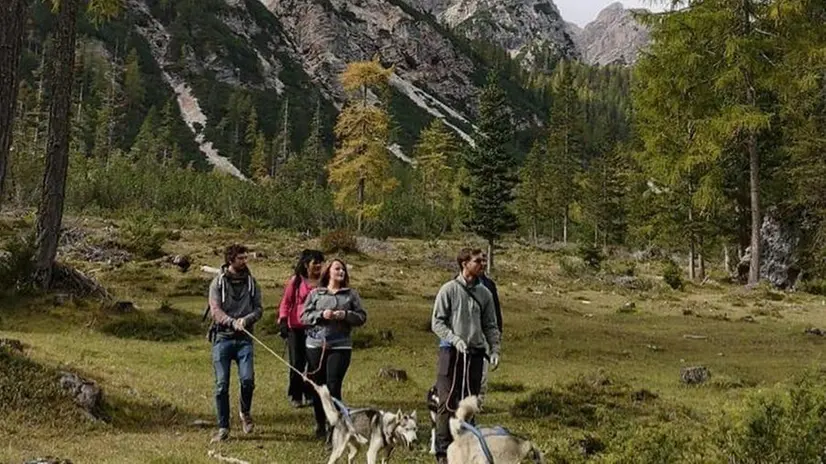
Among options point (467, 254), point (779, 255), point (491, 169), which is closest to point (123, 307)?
point (467, 254)

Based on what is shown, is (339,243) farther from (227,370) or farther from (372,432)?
(372,432)

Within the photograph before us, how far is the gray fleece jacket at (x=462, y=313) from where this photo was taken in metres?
7.31

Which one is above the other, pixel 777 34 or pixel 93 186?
pixel 777 34

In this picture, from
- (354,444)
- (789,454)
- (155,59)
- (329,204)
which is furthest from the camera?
(155,59)

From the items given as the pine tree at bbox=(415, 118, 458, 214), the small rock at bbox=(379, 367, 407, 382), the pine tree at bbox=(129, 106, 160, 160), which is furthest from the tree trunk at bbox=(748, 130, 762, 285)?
the pine tree at bbox=(129, 106, 160, 160)

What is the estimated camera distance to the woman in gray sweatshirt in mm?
8062

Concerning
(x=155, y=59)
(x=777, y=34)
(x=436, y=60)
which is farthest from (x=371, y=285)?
(x=436, y=60)

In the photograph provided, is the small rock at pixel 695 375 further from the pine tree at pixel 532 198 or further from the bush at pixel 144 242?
the pine tree at pixel 532 198

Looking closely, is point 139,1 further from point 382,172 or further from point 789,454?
point 789,454

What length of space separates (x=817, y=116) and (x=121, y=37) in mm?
146276

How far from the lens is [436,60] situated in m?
195

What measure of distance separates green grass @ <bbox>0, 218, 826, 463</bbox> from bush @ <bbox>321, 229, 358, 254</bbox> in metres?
8.61

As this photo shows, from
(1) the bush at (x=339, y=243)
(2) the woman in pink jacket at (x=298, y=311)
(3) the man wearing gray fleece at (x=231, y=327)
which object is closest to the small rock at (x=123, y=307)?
(2) the woman in pink jacket at (x=298, y=311)

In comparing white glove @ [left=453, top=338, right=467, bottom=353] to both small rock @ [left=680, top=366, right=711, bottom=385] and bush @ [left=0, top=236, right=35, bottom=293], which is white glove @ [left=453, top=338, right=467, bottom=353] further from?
bush @ [left=0, top=236, right=35, bottom=293]
